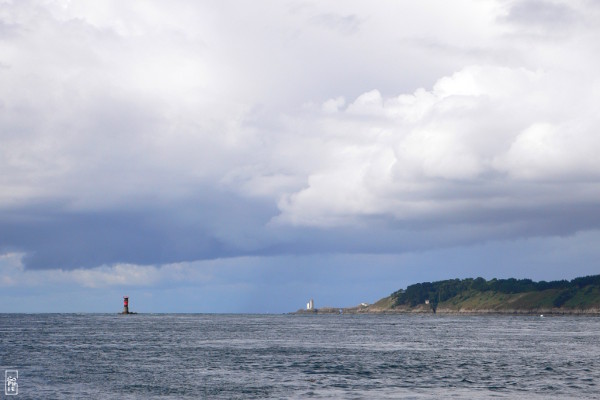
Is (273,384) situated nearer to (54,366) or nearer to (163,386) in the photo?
(163,386)

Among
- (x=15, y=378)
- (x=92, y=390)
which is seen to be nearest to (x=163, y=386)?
(x=92, y=390)

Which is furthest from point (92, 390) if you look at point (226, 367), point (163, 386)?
point (226, 367)

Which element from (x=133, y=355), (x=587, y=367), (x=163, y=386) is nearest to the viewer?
(x=163, y=386)

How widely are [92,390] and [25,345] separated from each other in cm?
6968

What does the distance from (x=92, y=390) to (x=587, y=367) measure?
58.4 m

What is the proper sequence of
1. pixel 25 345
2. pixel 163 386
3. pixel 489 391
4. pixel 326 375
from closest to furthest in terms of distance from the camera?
pixel 489 391, pixel 163 386, pixel 326 375, pixel 25 345

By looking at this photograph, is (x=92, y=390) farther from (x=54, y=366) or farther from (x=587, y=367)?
(x=587, y=367)

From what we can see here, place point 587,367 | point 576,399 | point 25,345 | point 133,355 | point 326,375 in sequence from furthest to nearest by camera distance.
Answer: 1. point 25,345
2. point 133,355
3. point 587,367
4. point 326,375
5. point 576,399

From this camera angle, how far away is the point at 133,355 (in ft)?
359

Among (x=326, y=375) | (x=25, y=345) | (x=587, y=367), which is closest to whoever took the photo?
(x=326, y=375)

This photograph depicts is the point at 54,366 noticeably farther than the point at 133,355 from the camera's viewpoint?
No

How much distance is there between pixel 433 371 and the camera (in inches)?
3366

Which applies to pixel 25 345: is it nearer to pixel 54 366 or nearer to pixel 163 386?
pixel 54 366

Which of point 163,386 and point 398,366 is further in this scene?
point 398,366
